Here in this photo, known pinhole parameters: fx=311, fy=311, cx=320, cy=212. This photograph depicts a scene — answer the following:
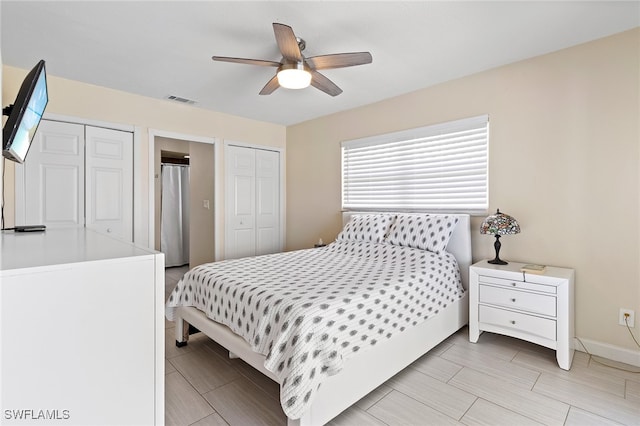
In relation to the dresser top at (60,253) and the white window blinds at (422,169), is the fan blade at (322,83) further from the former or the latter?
the dresser top at (60,253)

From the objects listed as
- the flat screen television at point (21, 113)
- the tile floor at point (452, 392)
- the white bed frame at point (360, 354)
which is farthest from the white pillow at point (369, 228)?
the flat screen television at point (21, 113)

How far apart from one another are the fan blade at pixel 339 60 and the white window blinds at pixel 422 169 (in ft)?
4.73

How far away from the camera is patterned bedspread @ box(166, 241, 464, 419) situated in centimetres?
151

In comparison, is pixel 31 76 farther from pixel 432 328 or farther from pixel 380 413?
pixel 432 328

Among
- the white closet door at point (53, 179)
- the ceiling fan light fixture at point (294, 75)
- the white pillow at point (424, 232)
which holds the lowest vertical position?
the white pillow at point (424, 232)

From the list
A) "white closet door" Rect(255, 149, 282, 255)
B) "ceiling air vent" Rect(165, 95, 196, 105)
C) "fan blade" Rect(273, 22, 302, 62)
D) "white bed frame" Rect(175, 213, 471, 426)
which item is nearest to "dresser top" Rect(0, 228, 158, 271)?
"white bed frame" Rect(175, 213, 471, 426)

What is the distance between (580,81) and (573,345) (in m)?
2.06

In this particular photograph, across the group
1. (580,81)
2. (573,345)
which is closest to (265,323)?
(573,345)

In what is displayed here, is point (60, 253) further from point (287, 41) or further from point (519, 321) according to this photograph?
point (519, 321)

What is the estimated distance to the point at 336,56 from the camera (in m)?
2.13

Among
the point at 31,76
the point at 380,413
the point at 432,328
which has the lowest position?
the point at 380,413

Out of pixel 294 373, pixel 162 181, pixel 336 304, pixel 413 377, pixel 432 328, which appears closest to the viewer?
pixel 294 373

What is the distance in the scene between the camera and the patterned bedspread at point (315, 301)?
1510 mm

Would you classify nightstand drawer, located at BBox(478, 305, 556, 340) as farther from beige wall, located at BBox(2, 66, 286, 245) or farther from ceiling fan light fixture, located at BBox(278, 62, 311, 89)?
beige wall, located at BBox(2, 66, 286, 245)
